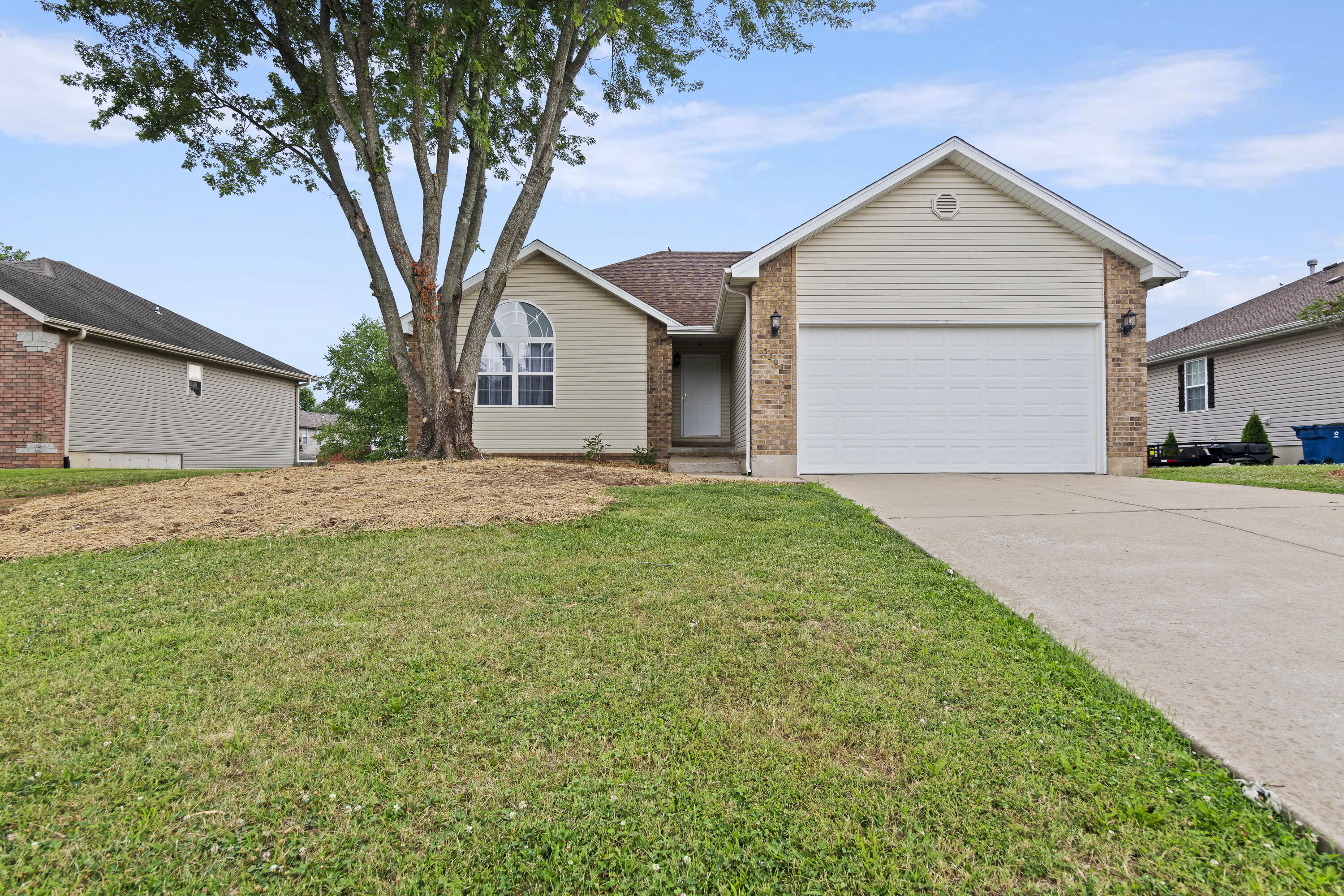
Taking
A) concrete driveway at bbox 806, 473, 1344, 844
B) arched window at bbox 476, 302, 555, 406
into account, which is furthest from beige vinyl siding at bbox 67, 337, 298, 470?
concrete driveway at bbox 806, 473, 1344, 844

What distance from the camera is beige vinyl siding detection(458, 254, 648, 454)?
41.6 feet

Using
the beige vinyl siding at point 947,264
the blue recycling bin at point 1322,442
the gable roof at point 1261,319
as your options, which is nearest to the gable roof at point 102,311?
the beige vinyl siding at point 947,264

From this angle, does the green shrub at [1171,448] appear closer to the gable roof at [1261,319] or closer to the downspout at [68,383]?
the gable roof at [1261,319]

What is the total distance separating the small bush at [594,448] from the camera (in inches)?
495

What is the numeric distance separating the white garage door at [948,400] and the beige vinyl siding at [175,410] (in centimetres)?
1575

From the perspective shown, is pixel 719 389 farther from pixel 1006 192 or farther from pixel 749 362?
pixel 1006 192

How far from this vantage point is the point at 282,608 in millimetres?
2967

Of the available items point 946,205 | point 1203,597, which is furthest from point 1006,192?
point 1203,597

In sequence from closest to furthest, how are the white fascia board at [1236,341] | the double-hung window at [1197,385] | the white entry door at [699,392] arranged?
the white fascia board at [1236,341] → the white entry door at [699,392] → the double-hung window at [1197,385]

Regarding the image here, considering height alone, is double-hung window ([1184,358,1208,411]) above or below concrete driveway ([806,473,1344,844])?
above

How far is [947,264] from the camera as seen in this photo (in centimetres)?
944

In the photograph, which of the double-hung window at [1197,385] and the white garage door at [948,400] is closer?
the white garage door at [948,400]

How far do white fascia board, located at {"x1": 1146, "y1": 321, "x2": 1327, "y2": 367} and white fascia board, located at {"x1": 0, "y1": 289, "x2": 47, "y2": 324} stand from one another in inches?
1026

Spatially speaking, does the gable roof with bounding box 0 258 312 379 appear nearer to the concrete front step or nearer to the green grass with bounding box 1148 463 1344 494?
the concrete front step
